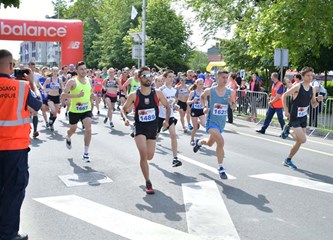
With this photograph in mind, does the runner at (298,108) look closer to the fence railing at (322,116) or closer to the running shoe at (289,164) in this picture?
the running shoe at (289,164)

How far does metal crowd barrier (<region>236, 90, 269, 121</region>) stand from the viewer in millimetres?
17422

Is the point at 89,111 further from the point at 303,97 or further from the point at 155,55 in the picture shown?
the point at 155,55

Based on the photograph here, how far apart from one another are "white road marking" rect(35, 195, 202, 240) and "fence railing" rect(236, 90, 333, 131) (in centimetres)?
1019

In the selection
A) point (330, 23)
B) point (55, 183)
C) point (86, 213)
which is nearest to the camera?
point (86, 213)

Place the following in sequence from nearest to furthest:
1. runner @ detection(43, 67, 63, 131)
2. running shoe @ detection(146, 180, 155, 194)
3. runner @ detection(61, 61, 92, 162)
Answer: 1. running shoe @ detection(146, 180, 155, 194)
2. runner @ detection(61, 61, 92, 162)
3. runner @ detection(43, 67, 63, 131)

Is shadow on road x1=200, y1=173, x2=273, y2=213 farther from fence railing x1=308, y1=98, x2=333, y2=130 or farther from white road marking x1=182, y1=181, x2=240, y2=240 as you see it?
fence railing x1=308, y1=98, x2=333, y2=130

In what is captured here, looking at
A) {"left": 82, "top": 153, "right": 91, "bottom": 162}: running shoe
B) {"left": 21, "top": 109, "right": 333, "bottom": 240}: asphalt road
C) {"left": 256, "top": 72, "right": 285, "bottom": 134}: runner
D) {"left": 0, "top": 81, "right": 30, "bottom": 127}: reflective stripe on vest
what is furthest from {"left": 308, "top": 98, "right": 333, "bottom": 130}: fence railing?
{"left": 0, "top": 81, "right": 30, "bottom": 127}: reflective stripe on vest

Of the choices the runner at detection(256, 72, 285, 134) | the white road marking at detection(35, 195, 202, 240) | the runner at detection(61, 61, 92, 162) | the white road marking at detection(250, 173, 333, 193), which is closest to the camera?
the white road marking at detection(35, 195, 202, 240)

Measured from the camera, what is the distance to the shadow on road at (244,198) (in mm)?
6145

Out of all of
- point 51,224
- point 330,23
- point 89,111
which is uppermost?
point 330,23

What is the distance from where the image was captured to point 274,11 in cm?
1764

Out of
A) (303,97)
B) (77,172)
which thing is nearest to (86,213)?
(77,172)

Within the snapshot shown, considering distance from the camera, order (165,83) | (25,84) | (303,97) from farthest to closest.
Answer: (165,83) → (303,97) → (25,84)

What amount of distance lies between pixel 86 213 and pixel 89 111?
13.5 ft
